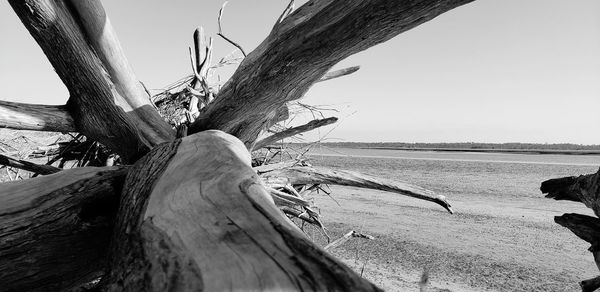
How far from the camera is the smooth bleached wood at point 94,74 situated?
1941 mm

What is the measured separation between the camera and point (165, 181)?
1.38 m

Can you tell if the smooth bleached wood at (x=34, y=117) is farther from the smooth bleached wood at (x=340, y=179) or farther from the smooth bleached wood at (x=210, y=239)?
the smooth bleached wood at (x=340, y=179)

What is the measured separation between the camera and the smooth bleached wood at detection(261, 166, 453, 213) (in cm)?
310

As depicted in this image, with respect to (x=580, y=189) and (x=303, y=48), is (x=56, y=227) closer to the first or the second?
(x=303, y=48)

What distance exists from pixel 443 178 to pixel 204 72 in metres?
15.9

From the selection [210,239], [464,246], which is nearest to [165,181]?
[210,239]

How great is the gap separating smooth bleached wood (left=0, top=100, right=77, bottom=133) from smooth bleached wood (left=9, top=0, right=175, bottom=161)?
0.05 meters

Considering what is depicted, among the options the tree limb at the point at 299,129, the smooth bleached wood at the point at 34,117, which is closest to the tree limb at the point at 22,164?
the smooth bleached wood at the point at 34,117

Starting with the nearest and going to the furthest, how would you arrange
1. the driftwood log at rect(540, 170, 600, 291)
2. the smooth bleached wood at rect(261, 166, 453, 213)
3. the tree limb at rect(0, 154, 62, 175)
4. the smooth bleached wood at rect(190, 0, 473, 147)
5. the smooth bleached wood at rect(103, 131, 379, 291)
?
the smooth bleached wood at rect(103, 131, 379, 291)
the smooth bleached wood at rect(190, 0, 473, 147)
the driftwood log at rect(540, 170, 600, 291)
the tree limb at rect(0, 154, 62, 175)
the smooth bleached wood at rect(261, 166, 453, 213)

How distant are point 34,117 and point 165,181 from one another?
50.0 inches

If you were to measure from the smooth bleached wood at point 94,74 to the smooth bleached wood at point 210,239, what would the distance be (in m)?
0.80

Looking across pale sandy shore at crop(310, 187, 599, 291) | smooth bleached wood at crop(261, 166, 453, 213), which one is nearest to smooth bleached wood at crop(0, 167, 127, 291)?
smooth bleached wood at crop(261, 166, 453, 213)

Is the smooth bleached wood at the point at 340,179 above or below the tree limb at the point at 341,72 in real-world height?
below

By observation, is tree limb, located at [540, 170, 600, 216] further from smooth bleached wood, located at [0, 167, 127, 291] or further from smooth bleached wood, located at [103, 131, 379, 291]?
smooth bleached wood, located at [0, 167, 127, 291]
